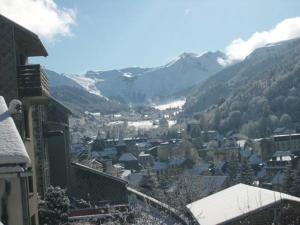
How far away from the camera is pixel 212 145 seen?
176m

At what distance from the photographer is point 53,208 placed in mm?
23047

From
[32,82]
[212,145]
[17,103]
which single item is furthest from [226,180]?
[212,145]

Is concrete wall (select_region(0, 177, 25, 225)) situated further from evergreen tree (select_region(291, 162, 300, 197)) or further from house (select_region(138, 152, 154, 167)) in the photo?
house (select_region(138, 152, 154, 167))

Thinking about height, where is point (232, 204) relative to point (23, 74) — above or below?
below

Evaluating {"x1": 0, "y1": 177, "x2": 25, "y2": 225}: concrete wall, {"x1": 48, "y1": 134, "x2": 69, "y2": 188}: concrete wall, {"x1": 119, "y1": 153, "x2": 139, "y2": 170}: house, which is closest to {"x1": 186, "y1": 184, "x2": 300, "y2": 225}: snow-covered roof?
{"x1": 0, "y1": 177, "x2": 25, "y2": 225}: concrete wall

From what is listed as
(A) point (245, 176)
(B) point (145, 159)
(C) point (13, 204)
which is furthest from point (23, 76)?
(B) point (145, 159)

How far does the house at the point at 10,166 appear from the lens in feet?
29.9

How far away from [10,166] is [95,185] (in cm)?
2499

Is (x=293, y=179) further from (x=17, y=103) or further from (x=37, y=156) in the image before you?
(x=17, y=103)

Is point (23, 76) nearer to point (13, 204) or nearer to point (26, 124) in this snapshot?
point (26, 124)

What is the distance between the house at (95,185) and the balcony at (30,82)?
15.5 meters

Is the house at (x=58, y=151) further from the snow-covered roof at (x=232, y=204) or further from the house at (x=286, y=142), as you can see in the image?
the house at (x=286, y=142)

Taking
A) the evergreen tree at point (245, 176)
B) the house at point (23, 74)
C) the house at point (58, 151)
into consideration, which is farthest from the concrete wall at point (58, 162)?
the evergreen tree at point (245, 176)

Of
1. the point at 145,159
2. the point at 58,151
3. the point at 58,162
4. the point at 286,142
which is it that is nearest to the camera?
the point at 58,162
